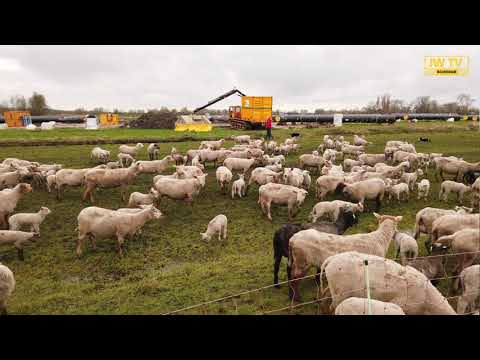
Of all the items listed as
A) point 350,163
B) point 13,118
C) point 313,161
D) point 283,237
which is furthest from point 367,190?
point 13,118

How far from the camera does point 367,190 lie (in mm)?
13719

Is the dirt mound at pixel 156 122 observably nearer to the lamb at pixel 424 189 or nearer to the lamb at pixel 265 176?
the lamb at pixel 265 176

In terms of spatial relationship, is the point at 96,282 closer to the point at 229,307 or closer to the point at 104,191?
the point at 229,307

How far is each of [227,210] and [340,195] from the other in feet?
19.0

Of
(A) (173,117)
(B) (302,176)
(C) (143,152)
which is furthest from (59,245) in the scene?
(A) (173,117)

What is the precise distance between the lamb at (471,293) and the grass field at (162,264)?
2.83 meters

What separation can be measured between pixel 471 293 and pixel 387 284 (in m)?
1.82

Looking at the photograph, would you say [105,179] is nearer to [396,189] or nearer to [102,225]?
[102,225]

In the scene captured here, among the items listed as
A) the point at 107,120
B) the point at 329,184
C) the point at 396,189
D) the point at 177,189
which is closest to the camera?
the point at 177,189

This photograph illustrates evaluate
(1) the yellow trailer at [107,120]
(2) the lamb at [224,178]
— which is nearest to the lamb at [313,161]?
(2) the lamb at [224,178]

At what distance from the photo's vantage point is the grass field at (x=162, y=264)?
7.48m
